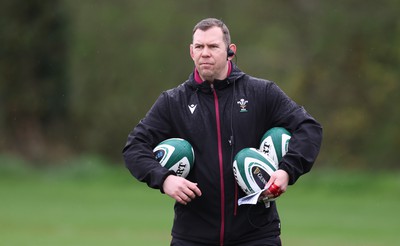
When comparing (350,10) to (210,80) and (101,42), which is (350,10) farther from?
(210,80)

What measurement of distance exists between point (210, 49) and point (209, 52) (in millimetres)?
22

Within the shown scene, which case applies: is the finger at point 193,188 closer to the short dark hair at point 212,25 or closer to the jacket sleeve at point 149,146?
the jacket sleeve at point 149,146

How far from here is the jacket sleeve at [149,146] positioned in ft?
18.6

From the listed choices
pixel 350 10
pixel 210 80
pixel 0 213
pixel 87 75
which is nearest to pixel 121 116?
pixel 87 75

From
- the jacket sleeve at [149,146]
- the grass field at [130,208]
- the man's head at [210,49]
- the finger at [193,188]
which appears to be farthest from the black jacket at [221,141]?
the grass field at [130,208]

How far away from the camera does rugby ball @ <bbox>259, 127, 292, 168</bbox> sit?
5730mm

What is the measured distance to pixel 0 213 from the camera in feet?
59.5

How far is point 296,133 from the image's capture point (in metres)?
5.75

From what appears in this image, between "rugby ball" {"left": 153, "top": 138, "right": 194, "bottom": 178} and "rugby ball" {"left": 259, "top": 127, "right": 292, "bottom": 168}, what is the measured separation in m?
0.47

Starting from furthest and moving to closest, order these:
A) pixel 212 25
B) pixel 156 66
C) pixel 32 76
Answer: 1. pixel 156 66
2. pixel 32 76
3. pixel 212 25

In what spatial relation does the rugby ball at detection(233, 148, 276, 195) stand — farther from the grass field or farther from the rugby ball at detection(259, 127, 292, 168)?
the grass field

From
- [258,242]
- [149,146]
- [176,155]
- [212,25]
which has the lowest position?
[258,242]

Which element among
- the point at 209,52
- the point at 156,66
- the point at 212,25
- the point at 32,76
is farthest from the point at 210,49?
the point at 156,66

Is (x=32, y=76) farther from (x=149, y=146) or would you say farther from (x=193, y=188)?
(x=193, y=188)
